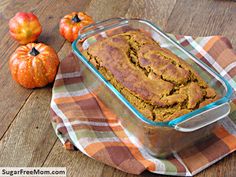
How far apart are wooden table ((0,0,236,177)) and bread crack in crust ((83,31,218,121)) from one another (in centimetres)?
17

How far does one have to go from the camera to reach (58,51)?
1650mm

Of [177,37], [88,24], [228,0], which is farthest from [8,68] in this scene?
[228,0]

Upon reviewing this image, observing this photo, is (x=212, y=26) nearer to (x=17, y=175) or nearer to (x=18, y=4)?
(x=18, y=4)

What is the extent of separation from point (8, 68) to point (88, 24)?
1.05 ft

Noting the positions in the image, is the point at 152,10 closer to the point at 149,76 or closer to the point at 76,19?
the point at 76,19

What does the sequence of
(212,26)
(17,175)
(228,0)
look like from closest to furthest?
(17,175) < (212,26) < (228,0)

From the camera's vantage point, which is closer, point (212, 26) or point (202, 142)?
point (202, 142)

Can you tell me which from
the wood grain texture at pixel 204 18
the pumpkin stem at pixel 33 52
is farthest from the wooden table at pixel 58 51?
the pumpkin stem at pixel 33 52

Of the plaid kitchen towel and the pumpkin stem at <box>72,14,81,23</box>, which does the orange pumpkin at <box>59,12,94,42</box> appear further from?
the plaid kitchen towel

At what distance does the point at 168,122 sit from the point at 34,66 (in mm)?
508

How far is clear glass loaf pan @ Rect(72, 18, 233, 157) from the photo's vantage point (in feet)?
3.75

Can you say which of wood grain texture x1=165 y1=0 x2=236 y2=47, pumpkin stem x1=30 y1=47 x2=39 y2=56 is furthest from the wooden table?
pumpkin stem x1=30 y1=47 x2=39 y2=56

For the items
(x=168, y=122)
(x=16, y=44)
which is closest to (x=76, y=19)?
(x=16, y=44)

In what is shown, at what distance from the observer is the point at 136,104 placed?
125 centimetres
